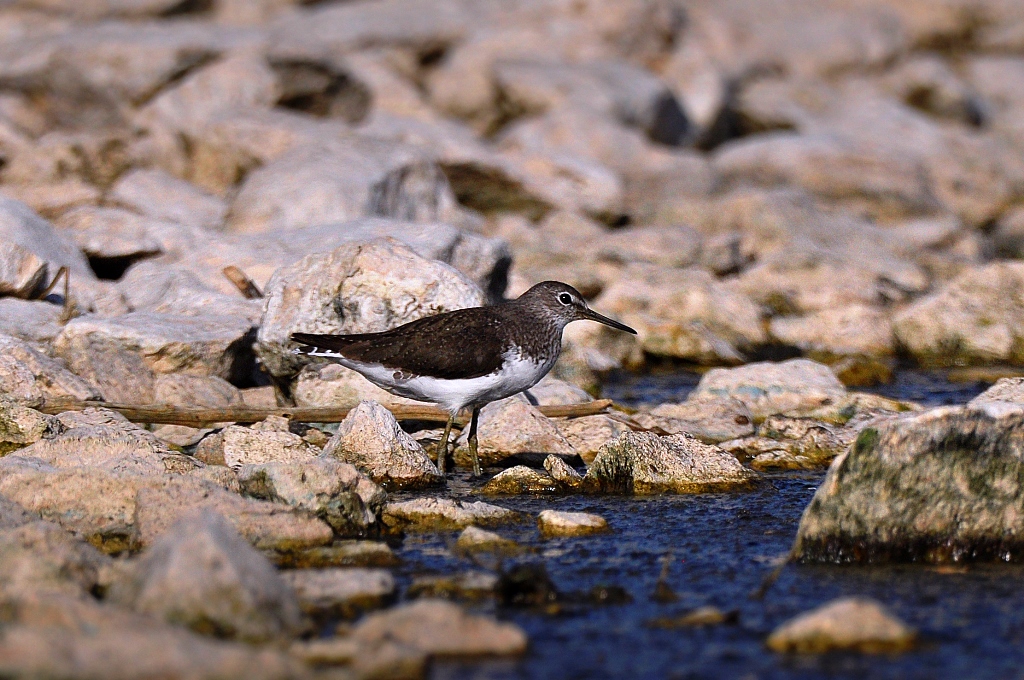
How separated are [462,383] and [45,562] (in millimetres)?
4641

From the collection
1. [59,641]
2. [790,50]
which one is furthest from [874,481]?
[790,50]

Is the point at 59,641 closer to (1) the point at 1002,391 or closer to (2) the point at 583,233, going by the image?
(1) the point at 1002,391

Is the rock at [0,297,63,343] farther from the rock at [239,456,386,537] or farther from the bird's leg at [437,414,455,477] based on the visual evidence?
the rock at [239,456,386,537]

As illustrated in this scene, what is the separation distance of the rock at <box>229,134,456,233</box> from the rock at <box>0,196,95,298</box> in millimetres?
3551

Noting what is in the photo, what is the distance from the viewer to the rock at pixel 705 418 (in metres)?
12.9

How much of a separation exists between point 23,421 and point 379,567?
4562 millimetres

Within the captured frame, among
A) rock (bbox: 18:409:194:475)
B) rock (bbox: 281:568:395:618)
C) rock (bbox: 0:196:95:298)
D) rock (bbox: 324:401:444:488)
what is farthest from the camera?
rock (bbox: 0:196:95:298)

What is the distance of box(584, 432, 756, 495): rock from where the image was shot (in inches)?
425

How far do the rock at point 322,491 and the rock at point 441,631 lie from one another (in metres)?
2.42

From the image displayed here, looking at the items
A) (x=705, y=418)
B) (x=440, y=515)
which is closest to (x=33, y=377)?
(x=440, y=515)

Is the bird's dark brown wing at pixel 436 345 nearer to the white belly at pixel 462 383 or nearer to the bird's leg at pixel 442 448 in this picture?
the white belly at pixel 462 383

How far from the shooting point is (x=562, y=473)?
1087 cm

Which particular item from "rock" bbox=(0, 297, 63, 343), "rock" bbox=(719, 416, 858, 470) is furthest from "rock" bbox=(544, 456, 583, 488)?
"rock" bbox=(0, 297, 63, 343)

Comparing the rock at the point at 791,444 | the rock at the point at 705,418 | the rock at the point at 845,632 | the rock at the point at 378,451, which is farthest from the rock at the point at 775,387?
the rock at the point at 845,632
